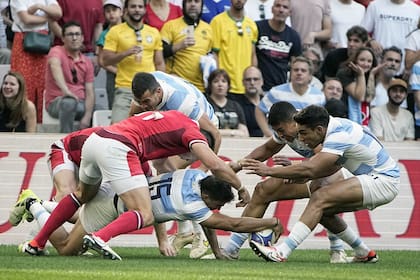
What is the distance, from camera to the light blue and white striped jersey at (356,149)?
12.1m

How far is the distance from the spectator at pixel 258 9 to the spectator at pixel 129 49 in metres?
2.12

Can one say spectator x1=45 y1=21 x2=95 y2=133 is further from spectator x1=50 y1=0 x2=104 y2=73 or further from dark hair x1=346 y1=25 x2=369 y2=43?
dark hair x1=346 y1=25 x2=369 y2=43

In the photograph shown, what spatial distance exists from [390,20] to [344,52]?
1253 millimetres

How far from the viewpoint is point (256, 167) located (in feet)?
39.7

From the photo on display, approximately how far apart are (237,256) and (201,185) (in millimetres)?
1406

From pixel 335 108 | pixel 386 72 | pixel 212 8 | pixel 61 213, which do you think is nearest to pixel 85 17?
pixel 212 8

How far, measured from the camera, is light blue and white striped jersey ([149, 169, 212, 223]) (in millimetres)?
12094

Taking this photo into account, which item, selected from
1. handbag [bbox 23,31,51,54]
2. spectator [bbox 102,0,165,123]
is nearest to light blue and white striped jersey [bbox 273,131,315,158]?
spectator [bbox 102,0,165,123]

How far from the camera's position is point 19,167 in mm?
16109

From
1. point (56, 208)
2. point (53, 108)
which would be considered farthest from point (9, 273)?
point (53, 108)

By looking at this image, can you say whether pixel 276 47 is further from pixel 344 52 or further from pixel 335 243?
pixel 335 243

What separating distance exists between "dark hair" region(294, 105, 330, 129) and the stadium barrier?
4314mm

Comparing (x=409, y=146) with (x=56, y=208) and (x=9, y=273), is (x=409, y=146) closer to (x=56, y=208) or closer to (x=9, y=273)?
(x=56, y=208)

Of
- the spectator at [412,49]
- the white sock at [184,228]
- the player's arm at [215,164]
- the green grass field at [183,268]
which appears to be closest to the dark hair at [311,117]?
the player's arm at [215,164]
